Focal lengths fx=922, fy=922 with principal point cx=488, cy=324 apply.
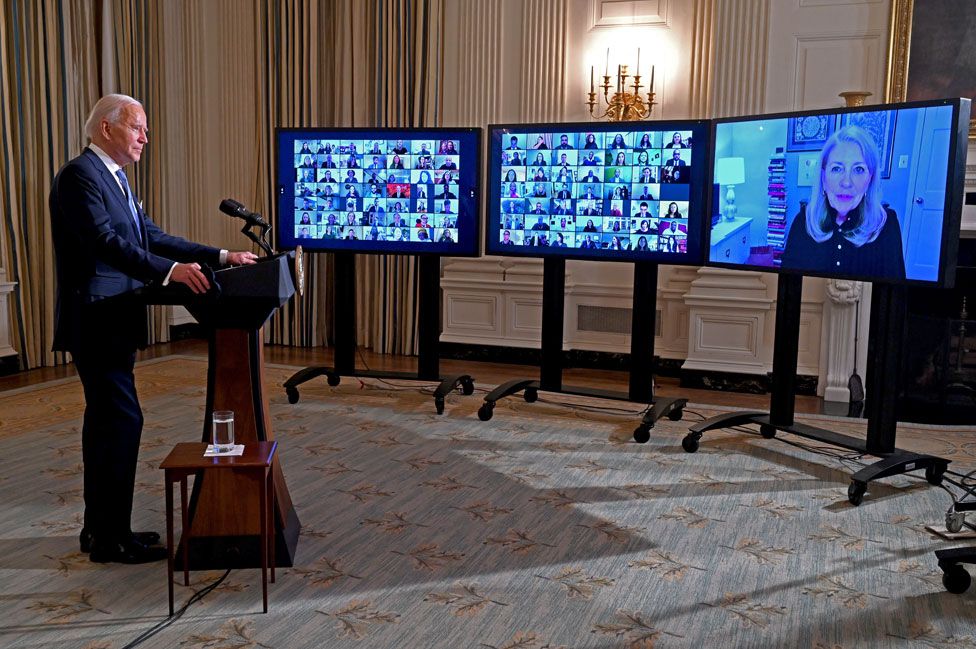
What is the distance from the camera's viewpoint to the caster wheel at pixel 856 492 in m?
3.76

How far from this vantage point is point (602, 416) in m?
5.24

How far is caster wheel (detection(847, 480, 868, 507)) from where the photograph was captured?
12.3 feet

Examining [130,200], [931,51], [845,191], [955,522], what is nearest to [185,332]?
[130,200]

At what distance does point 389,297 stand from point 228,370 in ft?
13.9

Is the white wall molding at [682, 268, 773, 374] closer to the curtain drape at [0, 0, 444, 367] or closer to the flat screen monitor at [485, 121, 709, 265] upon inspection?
the flat screen monitor at [485, 121, 709, 265]

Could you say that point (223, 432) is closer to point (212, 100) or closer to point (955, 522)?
point (955, 522)

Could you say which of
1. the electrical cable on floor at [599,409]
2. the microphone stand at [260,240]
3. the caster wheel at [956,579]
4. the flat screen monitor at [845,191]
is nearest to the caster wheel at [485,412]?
the electrical cable on floor at [599,409]

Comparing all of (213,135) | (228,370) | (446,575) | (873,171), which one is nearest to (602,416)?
(873,171)

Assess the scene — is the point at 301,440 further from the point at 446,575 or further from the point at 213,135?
the point at 213,135

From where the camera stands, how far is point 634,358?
5086 millimetres

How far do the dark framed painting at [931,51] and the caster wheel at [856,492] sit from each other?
2.81 m

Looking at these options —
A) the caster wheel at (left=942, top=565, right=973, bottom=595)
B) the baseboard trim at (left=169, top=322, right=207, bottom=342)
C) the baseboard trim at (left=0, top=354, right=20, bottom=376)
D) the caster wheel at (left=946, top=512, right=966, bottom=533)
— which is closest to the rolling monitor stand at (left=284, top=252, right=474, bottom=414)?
the baseboard trim at (left=0, top=354, right=20, bottom=376)

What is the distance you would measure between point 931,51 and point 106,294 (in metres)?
4.92

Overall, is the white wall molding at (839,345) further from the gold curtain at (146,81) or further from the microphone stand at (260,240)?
the gold curtain at (146,81)
